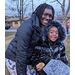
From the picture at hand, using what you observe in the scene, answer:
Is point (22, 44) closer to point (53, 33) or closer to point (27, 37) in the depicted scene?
point (27, 37)

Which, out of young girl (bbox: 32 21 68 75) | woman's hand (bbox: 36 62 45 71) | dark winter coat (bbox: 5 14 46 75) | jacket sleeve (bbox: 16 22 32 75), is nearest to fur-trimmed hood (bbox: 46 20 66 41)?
young girl (bbox: 32 21 68 75)

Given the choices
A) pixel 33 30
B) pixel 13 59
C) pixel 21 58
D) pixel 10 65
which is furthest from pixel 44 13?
pixel 10 65

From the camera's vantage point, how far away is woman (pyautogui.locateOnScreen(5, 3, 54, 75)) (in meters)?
1.39

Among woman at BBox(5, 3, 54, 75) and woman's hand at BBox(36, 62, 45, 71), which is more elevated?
woman at BBox(5, 3, 54, 75)

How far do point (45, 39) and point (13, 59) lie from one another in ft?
2.07

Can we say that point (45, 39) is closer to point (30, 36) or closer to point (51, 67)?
point (30, 36)

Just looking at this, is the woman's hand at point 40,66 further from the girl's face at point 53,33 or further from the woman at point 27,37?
the girl's face at point 53,33

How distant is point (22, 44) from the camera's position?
4.62 feet

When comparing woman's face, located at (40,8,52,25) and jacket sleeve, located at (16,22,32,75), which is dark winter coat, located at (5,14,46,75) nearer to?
jacket sleeve, located at (16,22,32,75)

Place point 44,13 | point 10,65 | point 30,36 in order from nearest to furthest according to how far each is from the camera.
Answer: point 30,36, point 44,13, point 10,65

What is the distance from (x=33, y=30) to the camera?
1.42 meters

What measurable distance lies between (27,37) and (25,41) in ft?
0.22

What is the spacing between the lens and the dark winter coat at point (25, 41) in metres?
1.39

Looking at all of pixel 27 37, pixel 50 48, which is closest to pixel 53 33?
pixel 50 48
